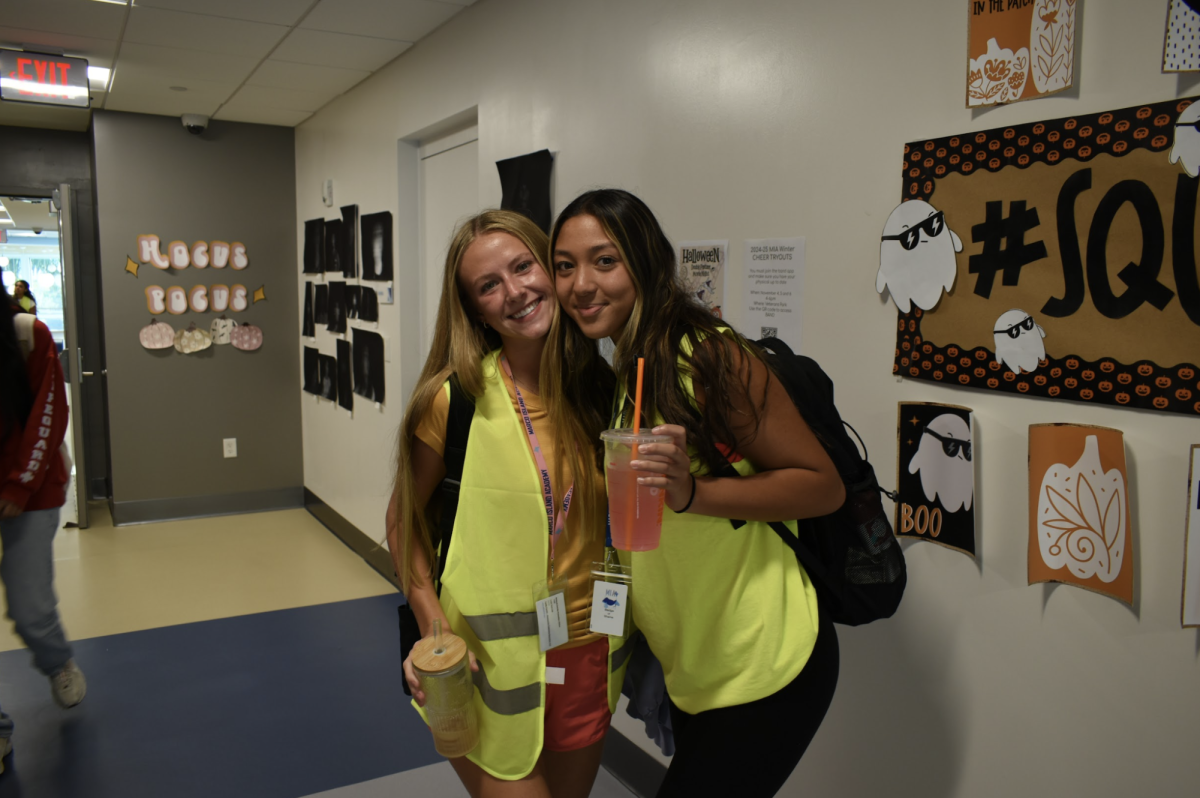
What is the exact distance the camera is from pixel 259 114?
532cm

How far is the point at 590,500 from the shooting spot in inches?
57.2

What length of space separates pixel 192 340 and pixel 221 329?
0.67 ft

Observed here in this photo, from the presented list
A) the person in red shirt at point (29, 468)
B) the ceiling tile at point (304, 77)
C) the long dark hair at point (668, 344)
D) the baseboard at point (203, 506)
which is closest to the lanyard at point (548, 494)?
the long dark hair at point (668, 344)

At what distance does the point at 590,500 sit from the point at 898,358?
0.72 meters

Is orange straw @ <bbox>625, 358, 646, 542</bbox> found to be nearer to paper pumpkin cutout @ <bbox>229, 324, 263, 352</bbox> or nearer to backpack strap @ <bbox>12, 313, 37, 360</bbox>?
backpack strap @ <bbox>12, 313, 37, 360</bbox>

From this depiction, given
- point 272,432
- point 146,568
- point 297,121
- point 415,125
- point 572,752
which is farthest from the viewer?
point 272,432

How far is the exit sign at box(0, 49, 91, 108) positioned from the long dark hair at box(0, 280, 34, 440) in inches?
72.2

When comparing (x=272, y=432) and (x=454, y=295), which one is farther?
(x=272, y=432)

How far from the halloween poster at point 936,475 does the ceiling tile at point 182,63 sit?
386 centimetres

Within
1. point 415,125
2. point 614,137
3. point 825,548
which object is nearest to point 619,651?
point 825,548

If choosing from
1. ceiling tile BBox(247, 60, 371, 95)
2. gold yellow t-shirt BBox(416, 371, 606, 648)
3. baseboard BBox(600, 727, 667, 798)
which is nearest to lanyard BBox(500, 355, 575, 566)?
gold yellow t-shirt BBox(416, 371, 606, 648)

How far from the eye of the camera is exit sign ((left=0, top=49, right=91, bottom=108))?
371 centimetres

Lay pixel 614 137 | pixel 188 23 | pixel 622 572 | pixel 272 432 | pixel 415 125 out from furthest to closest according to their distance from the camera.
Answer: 1. pixel 272 432
2. pixel 415 125
3. pixel 188 23
4. pixel 614 137
5. pixel 622 572

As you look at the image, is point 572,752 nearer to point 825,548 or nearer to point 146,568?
point 825,548
